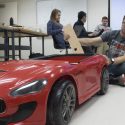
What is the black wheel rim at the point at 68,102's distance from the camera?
1.46 metres

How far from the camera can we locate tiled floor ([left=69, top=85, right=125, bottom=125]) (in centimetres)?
160

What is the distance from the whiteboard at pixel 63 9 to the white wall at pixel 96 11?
0.18 m

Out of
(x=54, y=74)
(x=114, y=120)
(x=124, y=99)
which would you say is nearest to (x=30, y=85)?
(x=54, y=74)

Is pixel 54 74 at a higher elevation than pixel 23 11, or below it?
below

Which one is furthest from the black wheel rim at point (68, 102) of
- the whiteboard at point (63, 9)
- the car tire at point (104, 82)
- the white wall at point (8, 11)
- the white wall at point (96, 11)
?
the white wall at point (8, 11)

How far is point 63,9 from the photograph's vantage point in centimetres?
742

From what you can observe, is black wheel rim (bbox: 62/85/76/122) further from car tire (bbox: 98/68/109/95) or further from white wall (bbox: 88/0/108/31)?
white wall (bbox: 88/0/108/31)

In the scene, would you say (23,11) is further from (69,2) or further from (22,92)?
(22,92)

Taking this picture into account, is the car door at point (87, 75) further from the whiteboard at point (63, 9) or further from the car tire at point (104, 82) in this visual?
the whiteboard at point (63, 9)

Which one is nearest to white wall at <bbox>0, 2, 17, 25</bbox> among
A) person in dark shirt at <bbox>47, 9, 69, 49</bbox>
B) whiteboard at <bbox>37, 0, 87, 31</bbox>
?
whiteboard at <bbox>37, 0, 87, 31</bbox>

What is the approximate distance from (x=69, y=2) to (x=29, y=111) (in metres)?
6.39

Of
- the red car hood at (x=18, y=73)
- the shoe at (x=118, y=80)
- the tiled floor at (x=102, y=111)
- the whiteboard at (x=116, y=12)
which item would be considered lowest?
the tiled floor at (x=102, y=111)

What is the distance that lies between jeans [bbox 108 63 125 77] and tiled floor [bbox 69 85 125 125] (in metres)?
0.58

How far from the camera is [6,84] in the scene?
1264 mm
